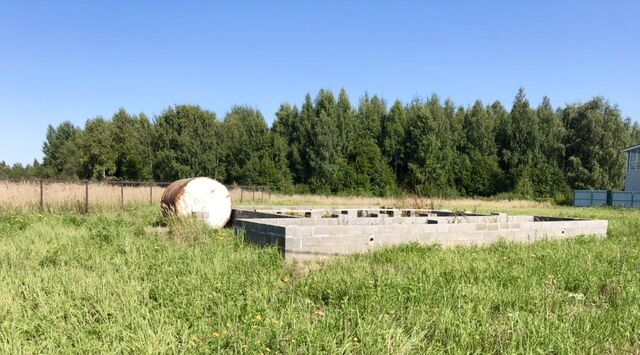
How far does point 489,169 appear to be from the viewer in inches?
1761

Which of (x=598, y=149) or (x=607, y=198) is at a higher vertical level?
(x=598, y=149)

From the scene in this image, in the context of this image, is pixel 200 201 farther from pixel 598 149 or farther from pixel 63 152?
pixel 63 152

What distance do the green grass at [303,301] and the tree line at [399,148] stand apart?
34279mm

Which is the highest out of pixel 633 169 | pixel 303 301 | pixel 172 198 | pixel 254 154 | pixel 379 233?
pixel 254 154

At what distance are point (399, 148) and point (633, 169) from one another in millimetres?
20305

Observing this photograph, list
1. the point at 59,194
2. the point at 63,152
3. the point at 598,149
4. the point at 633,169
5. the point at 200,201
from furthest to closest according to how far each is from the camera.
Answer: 1. the point at 63,152
2. the point at 598,149
3. the point at 633,169
4. the point at 59,194
5. the point at 200,201

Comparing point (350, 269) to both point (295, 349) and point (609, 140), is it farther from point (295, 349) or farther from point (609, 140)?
point (609, 140)

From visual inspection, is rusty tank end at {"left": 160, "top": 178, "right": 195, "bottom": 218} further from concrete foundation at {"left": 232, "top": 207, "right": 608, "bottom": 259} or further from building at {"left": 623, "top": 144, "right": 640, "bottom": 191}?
building at {"left": 623, "top": 144, "right": 640, "bottom": 191}

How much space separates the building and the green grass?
39.3 metres

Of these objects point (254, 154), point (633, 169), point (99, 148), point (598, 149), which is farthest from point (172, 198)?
point (598, 149)

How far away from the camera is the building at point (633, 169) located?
3978cm

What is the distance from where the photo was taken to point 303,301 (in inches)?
180

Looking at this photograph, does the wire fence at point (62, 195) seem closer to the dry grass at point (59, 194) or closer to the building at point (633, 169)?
the dry grass at point (59, 194)

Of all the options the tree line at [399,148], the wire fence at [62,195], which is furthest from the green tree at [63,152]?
the wire fence at [62,195]
